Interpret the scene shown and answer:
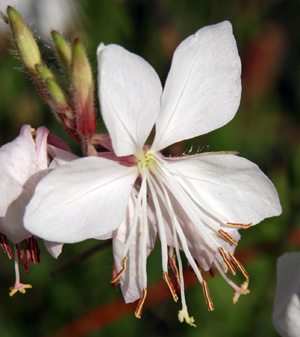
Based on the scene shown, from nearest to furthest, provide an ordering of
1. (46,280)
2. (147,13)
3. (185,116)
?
(185,116), (46,280), (147,13)

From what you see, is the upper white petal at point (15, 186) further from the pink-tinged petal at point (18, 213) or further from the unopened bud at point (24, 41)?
the unopened bud at point (24, 41)

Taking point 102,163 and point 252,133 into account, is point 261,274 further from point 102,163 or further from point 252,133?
point 102,163

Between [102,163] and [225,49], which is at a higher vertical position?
[225,49]

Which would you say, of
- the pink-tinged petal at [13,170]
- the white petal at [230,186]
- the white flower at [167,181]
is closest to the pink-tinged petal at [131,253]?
the white flower at [167,181]

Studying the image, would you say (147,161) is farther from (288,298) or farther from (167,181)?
(288,298)

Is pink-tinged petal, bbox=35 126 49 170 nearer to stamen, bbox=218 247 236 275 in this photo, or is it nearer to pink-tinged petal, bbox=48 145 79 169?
pink-tinged petal, bbox=48 145 79 169

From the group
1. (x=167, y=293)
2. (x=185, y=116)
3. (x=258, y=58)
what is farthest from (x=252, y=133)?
(x=185, y=116)
